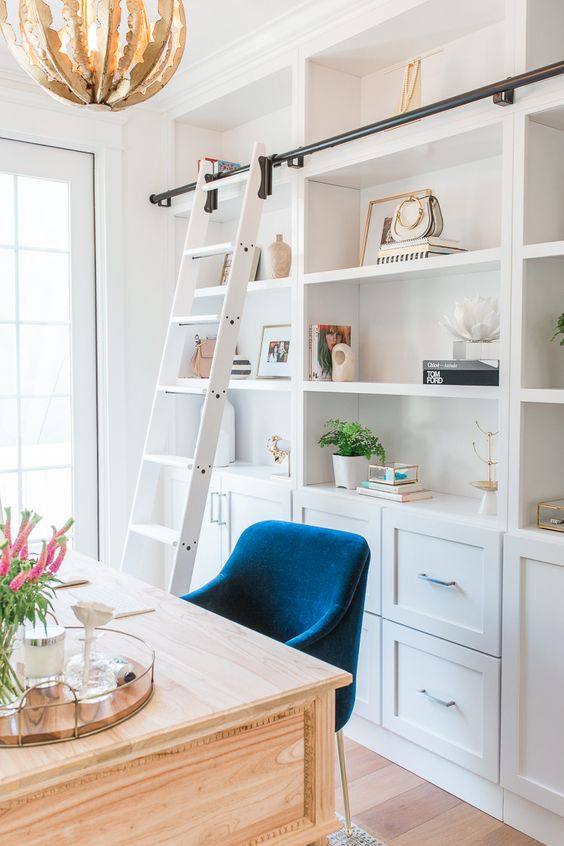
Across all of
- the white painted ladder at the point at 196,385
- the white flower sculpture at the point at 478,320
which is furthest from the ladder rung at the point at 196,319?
the white flower sculpture at the point at 478,320

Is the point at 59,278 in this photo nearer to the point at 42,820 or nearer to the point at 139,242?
the point at 139,242

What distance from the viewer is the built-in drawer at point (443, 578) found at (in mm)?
2250

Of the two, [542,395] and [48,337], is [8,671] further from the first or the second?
[48,337]

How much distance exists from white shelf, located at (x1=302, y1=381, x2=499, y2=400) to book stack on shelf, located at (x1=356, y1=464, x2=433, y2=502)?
0.83 feet

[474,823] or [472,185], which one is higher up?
[472,185]

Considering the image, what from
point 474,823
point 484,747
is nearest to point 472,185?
point 484,747

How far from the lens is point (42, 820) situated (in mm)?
1154

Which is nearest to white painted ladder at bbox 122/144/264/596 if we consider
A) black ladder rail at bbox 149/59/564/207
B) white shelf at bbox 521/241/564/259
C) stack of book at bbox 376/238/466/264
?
black ladder rail at bbox 149/59/564/207

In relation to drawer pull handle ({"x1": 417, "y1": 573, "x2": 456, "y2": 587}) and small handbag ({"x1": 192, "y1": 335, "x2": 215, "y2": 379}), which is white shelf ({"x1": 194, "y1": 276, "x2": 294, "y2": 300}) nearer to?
small handbag ({"x1": 192, "y1": 335, "x2": 215, "y2": 379})

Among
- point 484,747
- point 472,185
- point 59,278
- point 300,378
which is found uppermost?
point 472,185

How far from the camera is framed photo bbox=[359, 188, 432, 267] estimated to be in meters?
2.86

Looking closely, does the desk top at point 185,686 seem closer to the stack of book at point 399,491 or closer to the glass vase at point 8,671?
the glass vase at point 8,671

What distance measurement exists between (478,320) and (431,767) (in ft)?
4.63

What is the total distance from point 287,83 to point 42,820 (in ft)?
9.03
